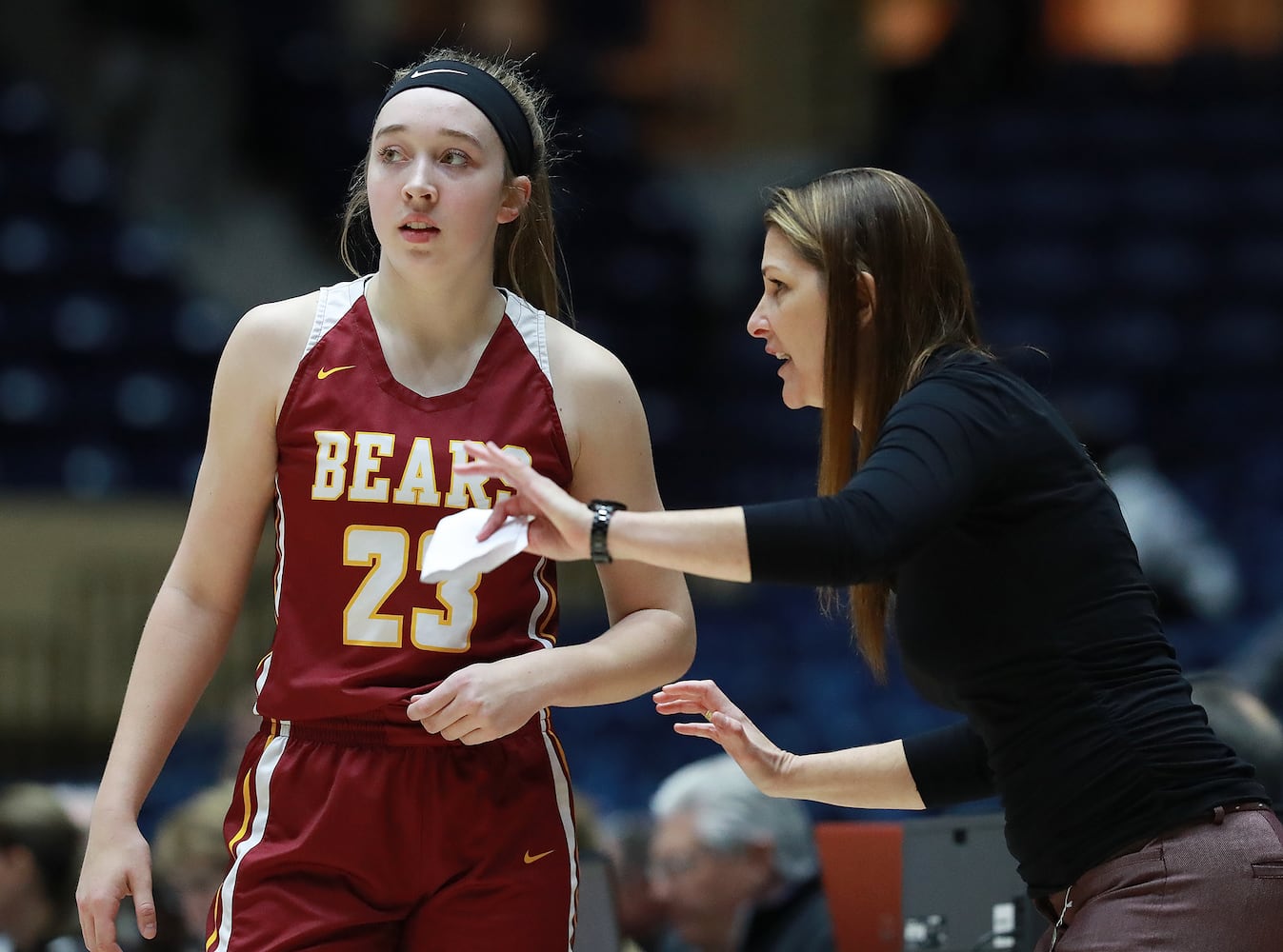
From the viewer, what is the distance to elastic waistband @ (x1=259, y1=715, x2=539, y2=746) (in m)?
2.52

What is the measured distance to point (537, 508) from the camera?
2330mm

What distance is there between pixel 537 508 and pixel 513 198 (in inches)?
26.7

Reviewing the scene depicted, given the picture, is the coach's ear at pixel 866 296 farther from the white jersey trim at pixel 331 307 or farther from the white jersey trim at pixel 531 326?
the white jersey trim at pixel 331 307

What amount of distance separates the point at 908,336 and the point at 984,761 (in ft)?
2.38

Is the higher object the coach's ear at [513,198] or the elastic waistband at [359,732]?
the coach's ear at [513,198]

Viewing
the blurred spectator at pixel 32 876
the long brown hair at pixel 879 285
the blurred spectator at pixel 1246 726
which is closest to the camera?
the long brown hair at pixel 879 285

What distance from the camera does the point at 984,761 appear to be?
2.87 metres

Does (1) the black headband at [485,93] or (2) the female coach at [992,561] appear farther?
(1) the black headband at [485,93]

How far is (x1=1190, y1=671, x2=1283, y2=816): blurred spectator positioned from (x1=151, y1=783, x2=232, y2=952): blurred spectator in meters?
2.17

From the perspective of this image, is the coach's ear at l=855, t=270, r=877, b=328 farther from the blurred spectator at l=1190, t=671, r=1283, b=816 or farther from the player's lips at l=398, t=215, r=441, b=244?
the blurred spectator at l=1190, t=671, r=1283, b=816

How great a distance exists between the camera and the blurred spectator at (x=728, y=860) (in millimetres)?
4082

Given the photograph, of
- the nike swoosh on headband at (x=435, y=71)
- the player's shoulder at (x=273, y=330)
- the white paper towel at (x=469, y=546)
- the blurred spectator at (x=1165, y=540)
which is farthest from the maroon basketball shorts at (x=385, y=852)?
the blurred spectator at (x=1165, y=540)

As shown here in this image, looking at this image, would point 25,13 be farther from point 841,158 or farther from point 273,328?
point 273,328

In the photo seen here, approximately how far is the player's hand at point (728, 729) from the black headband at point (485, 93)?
2.81 feet
